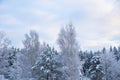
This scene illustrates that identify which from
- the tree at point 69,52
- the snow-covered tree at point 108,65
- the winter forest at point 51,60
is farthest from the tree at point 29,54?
the snow-covered tree at point 108,65

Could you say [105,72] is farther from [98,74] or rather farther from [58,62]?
[58,62]

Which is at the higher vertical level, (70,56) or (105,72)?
(70,56)

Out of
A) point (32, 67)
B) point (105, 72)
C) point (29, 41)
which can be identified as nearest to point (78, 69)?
point (32, 67)

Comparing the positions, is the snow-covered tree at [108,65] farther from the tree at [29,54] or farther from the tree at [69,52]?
the tree at [69,52]

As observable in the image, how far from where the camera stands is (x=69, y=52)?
32.6 metres

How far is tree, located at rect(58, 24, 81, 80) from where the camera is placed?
3183 cm

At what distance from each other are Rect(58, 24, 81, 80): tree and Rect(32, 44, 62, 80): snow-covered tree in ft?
9.59

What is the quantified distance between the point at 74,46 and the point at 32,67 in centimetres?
875

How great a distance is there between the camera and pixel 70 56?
32.4 metres

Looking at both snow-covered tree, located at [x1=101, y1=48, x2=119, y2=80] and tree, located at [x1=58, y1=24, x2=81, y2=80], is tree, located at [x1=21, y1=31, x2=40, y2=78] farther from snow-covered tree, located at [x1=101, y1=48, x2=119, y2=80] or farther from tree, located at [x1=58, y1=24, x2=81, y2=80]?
snow-covered tree, located at [x1=101, y1=48, x2=119, y2=80]

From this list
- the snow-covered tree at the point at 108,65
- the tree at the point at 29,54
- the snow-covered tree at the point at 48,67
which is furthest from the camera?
the snow-covered tree at the point at 108,65

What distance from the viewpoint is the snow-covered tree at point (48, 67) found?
Answer: 1430 inches

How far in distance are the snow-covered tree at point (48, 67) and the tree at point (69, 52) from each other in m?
2.92

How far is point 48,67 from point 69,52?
5.70 metres
